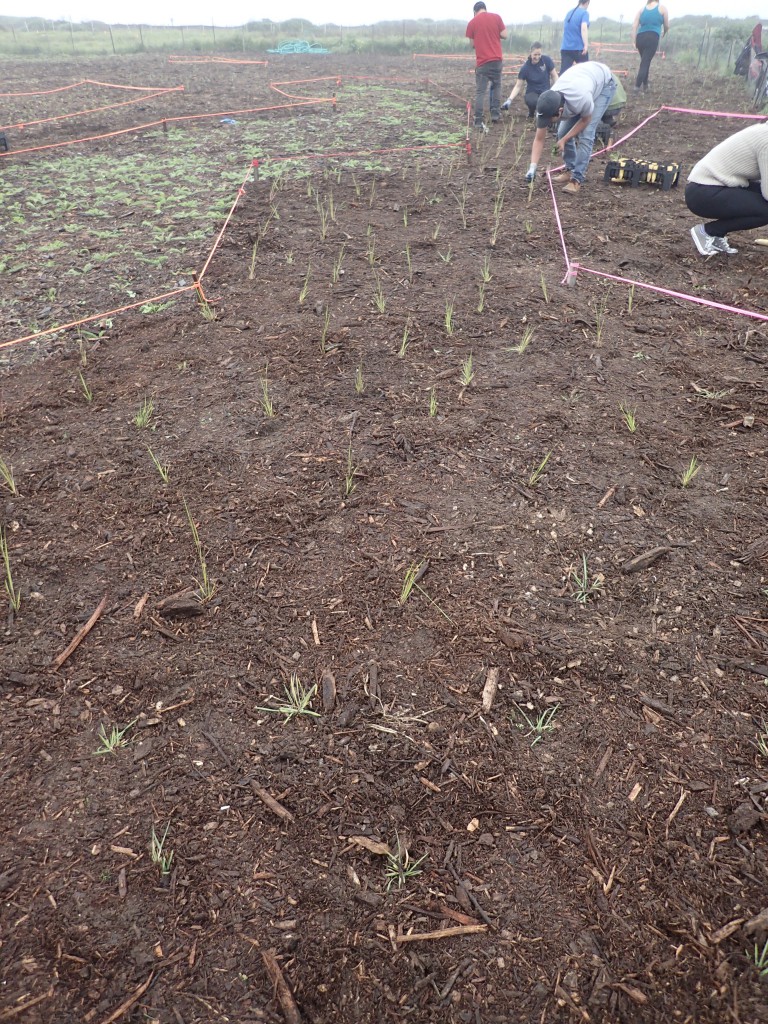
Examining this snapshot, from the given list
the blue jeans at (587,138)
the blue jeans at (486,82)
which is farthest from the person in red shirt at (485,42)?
the blue jeans at (587,138)

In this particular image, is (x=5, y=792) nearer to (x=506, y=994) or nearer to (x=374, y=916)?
(x=374, y=916)

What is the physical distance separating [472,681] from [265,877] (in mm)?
796

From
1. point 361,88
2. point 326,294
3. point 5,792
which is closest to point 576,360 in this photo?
point 326,294

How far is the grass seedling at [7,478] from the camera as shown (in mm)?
2629

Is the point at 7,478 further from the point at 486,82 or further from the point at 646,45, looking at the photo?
the point at 646,45

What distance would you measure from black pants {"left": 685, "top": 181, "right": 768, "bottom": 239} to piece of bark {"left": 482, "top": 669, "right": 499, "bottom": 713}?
411 cm

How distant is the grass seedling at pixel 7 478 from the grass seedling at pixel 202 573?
30.8 inches

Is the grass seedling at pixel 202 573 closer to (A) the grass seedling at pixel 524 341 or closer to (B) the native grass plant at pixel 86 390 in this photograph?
(B) the native grass plant at pixel 86 390

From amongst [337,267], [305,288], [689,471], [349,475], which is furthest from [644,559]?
[337,267]

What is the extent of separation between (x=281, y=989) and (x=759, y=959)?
1.03 meters

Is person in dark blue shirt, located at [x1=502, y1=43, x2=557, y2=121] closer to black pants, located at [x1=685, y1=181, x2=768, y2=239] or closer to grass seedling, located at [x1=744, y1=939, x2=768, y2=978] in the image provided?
black pants, located at [x1=685, y1=181, x2=768, y2=239]

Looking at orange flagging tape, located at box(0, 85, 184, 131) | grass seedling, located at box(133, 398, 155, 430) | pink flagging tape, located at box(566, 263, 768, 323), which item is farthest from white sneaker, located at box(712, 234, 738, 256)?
orange flagging tape, located at box(0, 85, 184, 131)

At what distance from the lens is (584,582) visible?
7.31 feet

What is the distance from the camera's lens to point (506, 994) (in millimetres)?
1330
